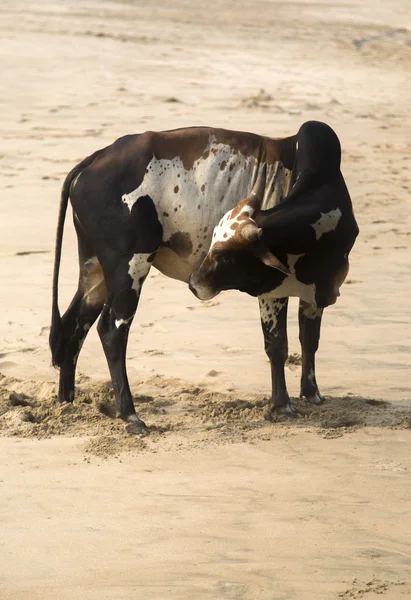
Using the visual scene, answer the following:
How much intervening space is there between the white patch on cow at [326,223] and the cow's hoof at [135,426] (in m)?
1.38

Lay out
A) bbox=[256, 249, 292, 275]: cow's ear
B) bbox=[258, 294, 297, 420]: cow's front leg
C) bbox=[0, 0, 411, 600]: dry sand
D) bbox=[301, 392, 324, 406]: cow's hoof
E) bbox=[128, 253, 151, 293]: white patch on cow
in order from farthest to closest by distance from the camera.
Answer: bbox=[301, 392, 324, 406]: cow's hoof
bbox=[258, 294, 297, 420]: cow's front leg
bbox=[128, 253, 151, 293]: white patch on cow
bbox=[256, 249, 292, 275]: cow's ear
bbox=[0, 0, 411, 600]: dry sand

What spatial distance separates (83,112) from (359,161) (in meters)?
4.04

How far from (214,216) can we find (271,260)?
0.51 m

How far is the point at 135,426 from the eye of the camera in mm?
5965

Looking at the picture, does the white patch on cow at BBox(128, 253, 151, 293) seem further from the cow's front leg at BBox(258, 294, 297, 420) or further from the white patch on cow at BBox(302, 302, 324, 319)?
the white patch on cow at BBox(302, 302, 324, 319)

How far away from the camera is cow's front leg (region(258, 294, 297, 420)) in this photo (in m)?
6.20

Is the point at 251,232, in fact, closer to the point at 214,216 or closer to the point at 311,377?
the point at 214,216

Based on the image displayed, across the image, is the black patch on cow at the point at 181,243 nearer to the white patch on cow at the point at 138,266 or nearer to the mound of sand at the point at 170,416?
the white patch on cow at the point at 138,266

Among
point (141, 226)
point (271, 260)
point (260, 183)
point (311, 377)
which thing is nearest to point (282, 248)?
point (271, 260)

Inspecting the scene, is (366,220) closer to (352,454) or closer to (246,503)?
(352,454)

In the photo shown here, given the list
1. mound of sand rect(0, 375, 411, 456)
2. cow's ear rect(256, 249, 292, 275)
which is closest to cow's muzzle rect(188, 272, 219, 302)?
cow's ear rect(256, 249, 292, 275)

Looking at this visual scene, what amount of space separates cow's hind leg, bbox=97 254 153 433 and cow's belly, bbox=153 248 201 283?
18cm

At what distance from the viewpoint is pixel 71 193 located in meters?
6.30

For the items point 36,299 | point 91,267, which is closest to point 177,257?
point 91,267
